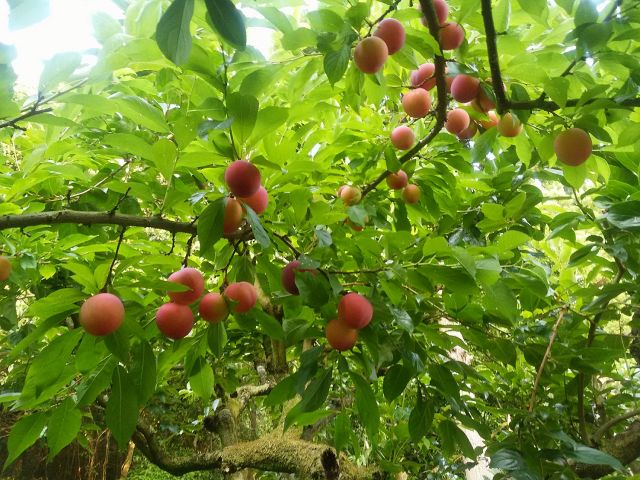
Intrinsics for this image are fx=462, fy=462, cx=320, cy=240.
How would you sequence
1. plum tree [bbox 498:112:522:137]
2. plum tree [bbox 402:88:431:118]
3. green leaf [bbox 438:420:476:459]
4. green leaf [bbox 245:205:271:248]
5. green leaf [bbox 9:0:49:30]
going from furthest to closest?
green leaf [bbox 438:420:476:459] < plum tree [bbox 402:88:431:118] < plum tree [bbox 498:112:522:137] < green leaf [bbox 245:205:271:248] < green leaf [bbox 9:0:49:30]

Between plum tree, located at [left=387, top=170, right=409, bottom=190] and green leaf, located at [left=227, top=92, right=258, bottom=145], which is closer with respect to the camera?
green leaf, located at [left=227, top=92, right=258, bottom=145]

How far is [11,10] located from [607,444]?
4.65ft

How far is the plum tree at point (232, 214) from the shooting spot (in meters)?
0.67

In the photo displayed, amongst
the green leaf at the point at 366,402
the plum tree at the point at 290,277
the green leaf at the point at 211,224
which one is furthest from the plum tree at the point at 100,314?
the green leaf at the point at 366,402

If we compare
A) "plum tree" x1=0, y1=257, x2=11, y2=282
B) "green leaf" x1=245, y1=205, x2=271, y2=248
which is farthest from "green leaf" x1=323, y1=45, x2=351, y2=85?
"plum tree" x1=0, y1=257, x2=11, y2=282

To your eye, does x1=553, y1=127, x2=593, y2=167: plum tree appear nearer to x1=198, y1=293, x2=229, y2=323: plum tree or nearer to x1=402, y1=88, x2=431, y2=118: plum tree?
x1=402, y1=88, x2=431, y2=118: plum tree

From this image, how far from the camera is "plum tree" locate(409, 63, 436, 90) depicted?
90 centimetres

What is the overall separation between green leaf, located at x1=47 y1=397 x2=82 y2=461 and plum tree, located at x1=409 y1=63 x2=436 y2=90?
0.88m

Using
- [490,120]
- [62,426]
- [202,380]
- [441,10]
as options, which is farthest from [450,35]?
[62,426]

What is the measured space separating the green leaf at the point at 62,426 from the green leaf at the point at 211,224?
45 centimetres

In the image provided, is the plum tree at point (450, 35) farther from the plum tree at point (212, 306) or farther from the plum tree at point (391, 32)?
the plum tree at point (212, 306)

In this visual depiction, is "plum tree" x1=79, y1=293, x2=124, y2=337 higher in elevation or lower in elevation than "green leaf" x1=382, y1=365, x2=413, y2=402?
higher

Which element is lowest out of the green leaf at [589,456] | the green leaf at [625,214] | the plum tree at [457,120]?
the green leaf at [589,456]

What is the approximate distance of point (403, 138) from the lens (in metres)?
1.03
